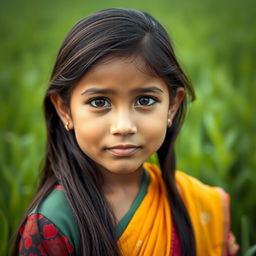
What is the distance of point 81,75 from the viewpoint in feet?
4.93

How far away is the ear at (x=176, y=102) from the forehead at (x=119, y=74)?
24 cm

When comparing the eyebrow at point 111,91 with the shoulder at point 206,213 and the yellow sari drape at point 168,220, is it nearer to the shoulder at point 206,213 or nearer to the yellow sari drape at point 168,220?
the yellow sari drape at point 168,220

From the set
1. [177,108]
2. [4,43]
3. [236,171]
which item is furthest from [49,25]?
[177,108]

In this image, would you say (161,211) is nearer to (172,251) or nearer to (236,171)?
(172,251)

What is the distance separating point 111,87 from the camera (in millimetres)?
1455

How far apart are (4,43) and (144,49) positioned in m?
3.43

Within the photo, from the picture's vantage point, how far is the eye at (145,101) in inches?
59.7

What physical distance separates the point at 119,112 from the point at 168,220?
50 centimetres

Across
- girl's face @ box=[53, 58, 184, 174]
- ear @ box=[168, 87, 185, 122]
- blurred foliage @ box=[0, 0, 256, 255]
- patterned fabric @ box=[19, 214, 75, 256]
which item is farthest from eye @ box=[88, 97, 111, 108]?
blurred foliage @ box=[0, 0, 256, 255]

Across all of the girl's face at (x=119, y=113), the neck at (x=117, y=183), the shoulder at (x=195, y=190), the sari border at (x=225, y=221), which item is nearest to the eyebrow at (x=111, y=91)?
the girl's face at (x=119, y=113)

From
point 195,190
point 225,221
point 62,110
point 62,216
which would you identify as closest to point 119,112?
Result: point 62,110

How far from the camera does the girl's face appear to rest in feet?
4.78

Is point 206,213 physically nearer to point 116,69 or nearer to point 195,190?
point 195,190

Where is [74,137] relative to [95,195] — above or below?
above
